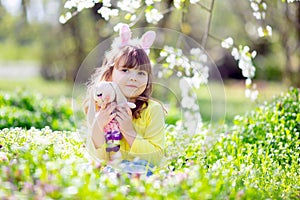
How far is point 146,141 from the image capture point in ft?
10.5

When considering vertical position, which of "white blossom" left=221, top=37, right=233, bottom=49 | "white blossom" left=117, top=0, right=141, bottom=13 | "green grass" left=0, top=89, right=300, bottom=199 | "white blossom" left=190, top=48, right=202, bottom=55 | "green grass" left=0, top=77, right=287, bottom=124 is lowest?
"green grass" left=0, top=77, right=287, bottom=124

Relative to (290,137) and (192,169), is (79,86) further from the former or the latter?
(290,137)

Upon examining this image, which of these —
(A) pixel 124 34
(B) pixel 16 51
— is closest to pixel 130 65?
(A) pixel 124 34

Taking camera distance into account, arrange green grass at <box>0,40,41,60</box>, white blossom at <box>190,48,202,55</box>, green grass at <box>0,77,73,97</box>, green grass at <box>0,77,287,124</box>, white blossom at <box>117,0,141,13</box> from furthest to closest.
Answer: green grass at <box>0,40,41,60</box>
green grass at <box>0,77,73,97</box>
green grass at <box>0,77,287,124</box>
white blossom at <box>190,48,202,55</box>
white blossom at <box>117,0,141,13</box>

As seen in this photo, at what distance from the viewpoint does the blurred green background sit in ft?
34.3

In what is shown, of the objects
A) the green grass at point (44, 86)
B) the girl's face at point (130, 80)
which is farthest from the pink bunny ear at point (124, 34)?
the green grass at point (44, 86)

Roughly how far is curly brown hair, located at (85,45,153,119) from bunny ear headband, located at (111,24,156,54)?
0.03m

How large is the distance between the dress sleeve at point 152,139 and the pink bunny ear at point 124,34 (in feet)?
1.28

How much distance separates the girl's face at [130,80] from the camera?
3.20 meters

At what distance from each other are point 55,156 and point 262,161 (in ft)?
4.37

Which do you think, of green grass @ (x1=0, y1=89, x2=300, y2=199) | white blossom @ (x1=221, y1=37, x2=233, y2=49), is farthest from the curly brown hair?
white blossom @ (x1=221, y1=37, x2=233, y2=49)

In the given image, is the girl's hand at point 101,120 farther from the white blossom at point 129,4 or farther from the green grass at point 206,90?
the green grass at point 206,90

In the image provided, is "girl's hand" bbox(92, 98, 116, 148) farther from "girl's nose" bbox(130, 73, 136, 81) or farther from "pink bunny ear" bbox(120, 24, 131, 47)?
"pink bunny ear" bbox(120, 24, 131, 47)

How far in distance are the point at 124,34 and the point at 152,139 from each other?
601 millimetres
